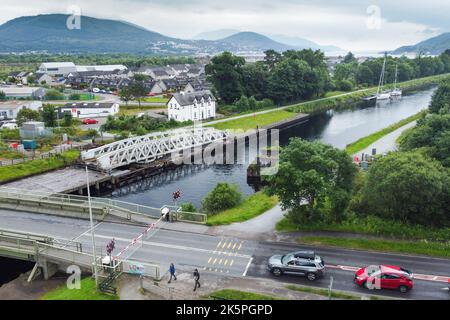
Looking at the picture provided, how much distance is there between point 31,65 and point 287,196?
184088 mm

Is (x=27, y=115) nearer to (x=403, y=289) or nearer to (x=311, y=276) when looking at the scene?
(x=311, y=276)

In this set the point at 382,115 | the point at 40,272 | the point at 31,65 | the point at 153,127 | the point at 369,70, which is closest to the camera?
the point at 40,272

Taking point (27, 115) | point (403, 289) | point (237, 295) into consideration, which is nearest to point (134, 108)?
point (27, 115)

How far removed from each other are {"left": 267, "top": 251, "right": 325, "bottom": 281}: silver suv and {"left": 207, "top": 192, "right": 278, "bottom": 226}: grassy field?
24.6 feet

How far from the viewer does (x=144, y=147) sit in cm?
5519

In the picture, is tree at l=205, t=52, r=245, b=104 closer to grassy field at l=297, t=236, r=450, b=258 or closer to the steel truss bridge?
the steel truss bridge

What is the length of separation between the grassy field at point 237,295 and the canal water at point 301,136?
65.1 feet

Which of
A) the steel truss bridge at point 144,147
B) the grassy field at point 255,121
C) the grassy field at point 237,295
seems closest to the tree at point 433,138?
the grassy field at point 237,295

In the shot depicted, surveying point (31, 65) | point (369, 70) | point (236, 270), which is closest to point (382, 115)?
point (369, 70)

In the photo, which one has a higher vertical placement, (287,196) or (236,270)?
(287,196)

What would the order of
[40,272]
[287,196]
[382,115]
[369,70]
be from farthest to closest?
1. [369,70]
2. [382,115]
3. [287,196]
4. [40,272]

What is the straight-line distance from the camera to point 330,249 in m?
26.8

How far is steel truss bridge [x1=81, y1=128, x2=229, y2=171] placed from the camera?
51.5 meters
